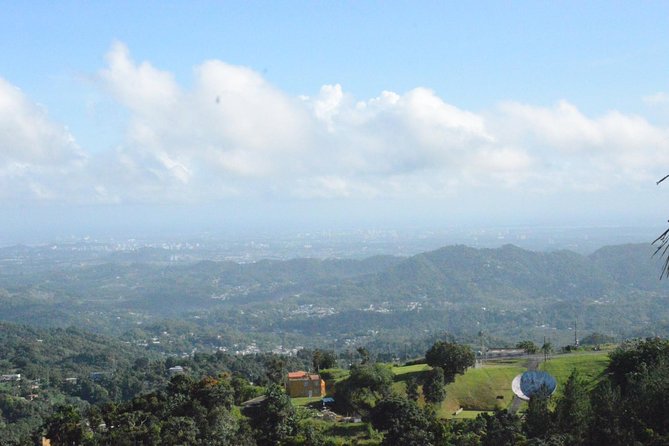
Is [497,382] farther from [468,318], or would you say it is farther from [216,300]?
[216,300]

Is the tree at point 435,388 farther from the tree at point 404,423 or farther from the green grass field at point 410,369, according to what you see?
the tree at point 404,423

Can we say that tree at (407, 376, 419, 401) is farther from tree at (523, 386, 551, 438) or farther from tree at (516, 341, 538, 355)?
tree at (516, 341, 538, 355)

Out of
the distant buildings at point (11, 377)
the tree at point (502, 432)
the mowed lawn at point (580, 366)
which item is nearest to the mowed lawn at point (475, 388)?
the mowed lawn at point (580, 366)

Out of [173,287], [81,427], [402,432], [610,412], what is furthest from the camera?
[173,287]

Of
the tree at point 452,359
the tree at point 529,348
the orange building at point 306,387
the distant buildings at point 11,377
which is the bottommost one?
the distant buildings at point 11,377

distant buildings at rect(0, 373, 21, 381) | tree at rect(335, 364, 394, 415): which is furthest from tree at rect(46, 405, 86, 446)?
distant buildings at rect(0, 373, 21, 381)

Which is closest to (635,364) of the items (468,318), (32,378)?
(32,378)
